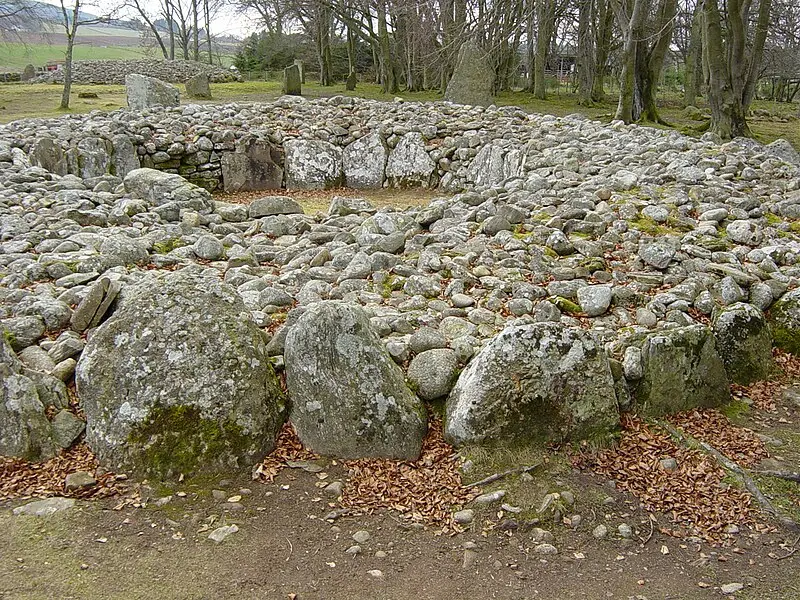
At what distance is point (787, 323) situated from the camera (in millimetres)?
5914

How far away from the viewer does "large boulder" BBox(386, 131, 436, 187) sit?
509 inches

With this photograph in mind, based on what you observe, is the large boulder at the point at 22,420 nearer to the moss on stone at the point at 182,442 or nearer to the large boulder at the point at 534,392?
the moss on stone at the point at 182,442

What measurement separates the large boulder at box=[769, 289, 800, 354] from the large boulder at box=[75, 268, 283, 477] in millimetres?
4401

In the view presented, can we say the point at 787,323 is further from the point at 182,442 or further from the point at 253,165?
the point at 253,165

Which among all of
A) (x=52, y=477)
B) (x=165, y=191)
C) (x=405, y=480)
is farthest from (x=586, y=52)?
(x=52, y=477)

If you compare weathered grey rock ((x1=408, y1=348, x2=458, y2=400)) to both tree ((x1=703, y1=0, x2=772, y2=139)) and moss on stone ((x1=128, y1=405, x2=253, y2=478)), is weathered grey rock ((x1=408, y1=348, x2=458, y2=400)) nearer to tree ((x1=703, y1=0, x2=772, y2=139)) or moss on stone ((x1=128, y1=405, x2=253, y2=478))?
moss on stone ((x1=128, y1=405, x2=253, y2=478))

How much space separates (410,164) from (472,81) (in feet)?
15.3

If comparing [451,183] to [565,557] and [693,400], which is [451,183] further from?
[565,557]

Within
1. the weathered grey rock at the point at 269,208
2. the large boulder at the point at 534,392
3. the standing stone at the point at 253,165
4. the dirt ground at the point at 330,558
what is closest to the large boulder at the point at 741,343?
the large boulder at the point at 534,392

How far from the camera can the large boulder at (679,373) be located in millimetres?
4855

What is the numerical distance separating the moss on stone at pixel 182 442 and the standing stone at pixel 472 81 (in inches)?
533

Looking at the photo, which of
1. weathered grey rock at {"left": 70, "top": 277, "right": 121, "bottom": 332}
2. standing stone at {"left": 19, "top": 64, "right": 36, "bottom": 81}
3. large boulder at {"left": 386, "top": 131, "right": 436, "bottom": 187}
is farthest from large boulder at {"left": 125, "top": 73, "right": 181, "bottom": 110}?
standing stone at {"left": 19, "top": 64, "right": 36, "bottom": 81}

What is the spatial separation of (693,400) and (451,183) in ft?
27.1

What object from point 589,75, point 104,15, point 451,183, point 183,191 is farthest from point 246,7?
point 183,191
